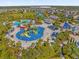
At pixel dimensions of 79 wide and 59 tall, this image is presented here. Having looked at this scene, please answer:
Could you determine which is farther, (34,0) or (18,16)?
(34,0)

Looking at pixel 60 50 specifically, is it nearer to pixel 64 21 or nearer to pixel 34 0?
pixel 64 21

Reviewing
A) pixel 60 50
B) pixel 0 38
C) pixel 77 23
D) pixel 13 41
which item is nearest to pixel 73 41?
pixel 60 50

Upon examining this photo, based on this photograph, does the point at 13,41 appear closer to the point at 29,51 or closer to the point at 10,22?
the point at 29,51

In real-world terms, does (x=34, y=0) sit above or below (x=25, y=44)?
above

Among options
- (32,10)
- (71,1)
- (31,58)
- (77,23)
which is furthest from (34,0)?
(31,58)

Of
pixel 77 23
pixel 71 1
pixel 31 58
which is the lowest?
pixel 31 58

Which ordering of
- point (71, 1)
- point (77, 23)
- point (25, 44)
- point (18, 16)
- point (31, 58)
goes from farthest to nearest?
point (71, 1) → point (18, 16) → point (77, 23) → point (25, 44) → point (31, 58)

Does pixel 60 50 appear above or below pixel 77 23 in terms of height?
below

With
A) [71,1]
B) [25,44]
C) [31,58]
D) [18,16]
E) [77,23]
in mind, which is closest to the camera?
[31,58]

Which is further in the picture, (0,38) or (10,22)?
(10,22)
